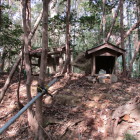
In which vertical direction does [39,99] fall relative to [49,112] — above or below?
above

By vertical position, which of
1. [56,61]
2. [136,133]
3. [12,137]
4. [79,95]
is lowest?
[12,137]

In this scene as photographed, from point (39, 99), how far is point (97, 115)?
82.8 inches

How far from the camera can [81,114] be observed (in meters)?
5.73

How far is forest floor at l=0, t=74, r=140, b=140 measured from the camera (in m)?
4.68

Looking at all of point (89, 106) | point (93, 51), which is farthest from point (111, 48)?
point (89, 106)

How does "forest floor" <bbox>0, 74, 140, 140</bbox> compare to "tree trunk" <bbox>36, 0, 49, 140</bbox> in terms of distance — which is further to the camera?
"tree trunk" <bbox>36, 0, 49, 140</bbox>

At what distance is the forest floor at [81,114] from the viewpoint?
4.68m

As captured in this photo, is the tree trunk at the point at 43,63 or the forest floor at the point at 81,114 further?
the tree trunk at the point at 43,63

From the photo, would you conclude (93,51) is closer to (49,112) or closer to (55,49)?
(55,49)

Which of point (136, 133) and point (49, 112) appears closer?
point (136, 133)

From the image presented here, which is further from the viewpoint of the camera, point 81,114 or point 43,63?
point 81,114

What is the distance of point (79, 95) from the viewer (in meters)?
7.08

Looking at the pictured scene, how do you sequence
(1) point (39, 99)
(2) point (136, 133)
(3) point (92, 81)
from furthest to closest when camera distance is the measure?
(3) point (92, 81) → (1) point (39, 99) → (2) point (136, 133)

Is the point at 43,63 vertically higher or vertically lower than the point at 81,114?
higher
